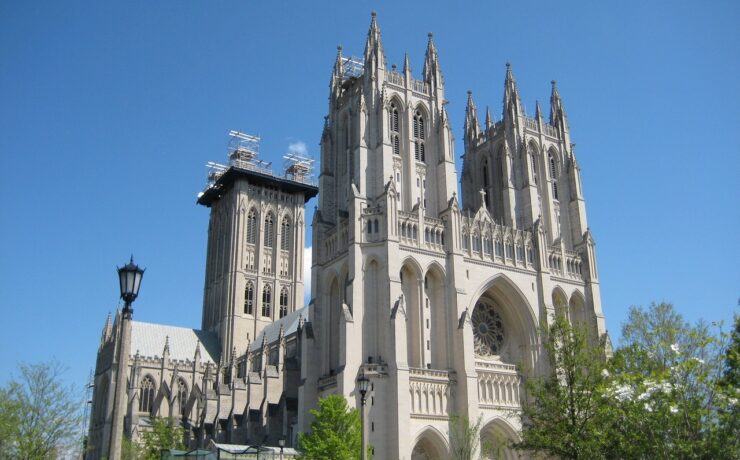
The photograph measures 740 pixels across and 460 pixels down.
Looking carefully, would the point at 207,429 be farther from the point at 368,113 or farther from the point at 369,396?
the point at 368,113

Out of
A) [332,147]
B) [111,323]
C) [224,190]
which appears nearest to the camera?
[332,147]

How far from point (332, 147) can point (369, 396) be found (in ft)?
75.2

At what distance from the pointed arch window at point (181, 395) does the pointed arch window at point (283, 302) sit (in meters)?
17.2

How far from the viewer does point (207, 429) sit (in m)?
63.3

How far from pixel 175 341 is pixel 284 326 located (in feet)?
52.2

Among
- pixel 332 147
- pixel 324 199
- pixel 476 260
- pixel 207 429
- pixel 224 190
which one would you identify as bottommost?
pixel 207 429

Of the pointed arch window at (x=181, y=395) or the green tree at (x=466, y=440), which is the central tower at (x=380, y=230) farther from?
the pointed arch window at (x=181, y=395)

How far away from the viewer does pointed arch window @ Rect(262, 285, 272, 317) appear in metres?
91.2

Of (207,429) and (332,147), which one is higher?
(332,147)

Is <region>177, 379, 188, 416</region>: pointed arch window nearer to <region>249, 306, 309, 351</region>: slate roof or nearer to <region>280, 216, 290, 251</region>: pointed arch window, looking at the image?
<region>249, 306, 309, 351</region>: slate roof

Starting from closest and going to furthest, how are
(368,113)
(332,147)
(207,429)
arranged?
(368,113)
(332,147)
(207,429)

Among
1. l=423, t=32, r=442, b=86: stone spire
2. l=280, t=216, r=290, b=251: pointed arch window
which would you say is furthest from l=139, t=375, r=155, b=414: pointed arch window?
l=423, t=32, r=442, b=86: stone spire

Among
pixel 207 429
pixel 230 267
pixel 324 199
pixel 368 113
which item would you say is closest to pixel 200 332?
pixel 230 267

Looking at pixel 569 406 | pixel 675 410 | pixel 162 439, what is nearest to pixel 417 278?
pixel 569 406
